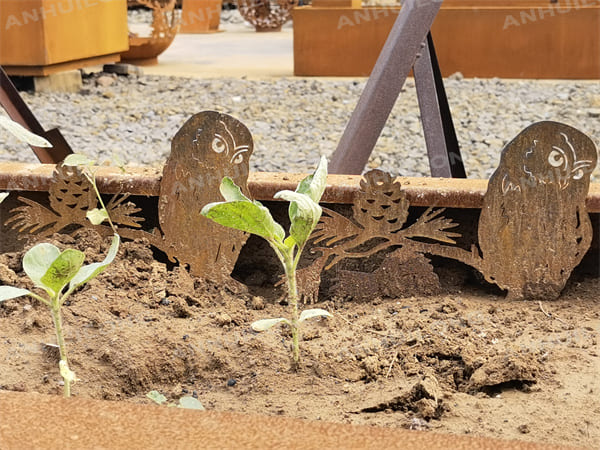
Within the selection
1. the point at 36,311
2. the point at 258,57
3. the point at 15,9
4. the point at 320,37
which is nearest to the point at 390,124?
the point at 320,37

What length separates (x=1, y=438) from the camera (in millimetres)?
810

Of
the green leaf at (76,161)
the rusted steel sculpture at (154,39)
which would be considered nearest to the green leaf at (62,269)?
the green leaf at (76,161)

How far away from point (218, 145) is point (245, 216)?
1.90 ft

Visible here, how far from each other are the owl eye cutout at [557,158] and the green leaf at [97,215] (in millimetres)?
998

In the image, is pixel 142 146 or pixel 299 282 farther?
pixel 142 146

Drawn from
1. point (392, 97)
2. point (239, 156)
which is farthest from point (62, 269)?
point (392, 97)

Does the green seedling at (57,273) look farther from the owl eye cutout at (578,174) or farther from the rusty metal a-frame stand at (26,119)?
the rusty metal a-frame stand at (26,119)

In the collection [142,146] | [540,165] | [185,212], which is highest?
[540,165]

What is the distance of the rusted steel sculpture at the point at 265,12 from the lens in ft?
40.3

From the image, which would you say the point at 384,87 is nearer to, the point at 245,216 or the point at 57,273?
the point at 245,216

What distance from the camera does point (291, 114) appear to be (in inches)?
216

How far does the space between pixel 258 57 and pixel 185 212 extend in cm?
747

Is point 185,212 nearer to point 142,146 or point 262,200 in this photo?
point 262,200

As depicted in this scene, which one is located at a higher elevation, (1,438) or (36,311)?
(1,438)
